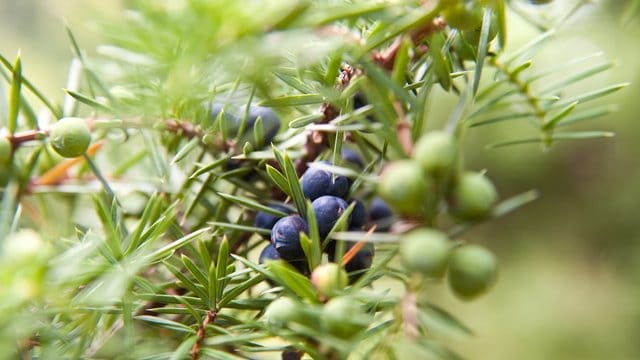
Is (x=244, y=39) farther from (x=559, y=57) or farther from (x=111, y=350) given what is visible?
(x=559, y=57)

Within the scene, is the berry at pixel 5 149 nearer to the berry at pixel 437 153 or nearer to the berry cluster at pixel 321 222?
the berry cluster at pixel 321 222

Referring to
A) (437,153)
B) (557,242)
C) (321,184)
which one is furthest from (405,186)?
(557,242)

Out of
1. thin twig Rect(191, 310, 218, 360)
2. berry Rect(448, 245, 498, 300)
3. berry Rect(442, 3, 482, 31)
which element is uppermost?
berry Rect(442, 3, 482, 31)

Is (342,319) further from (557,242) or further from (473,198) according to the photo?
(557,242)

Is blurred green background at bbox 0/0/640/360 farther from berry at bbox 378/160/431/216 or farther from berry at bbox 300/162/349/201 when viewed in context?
berry at bbox 378/160/431/216

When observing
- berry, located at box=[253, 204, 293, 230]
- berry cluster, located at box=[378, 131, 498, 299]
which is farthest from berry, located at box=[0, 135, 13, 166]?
berry cluster, located at box=[378, 131, 498, 299]

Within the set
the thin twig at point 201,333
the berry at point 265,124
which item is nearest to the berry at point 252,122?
the berry at point 265,124
